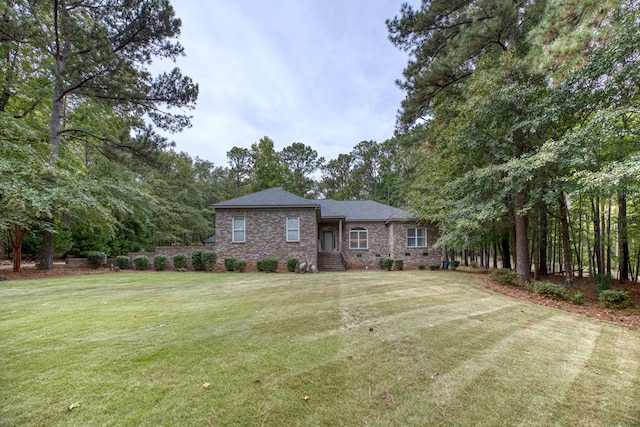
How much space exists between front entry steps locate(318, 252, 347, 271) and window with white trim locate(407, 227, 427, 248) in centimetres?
419

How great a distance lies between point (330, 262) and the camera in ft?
50.7

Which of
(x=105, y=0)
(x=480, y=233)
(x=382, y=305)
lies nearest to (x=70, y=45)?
(x=105, y=0)

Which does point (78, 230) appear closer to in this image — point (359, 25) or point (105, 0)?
point (105, 0)

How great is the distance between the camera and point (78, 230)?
14594 mm

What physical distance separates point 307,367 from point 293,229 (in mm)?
11481

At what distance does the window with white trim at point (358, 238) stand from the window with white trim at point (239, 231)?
6503 millimetres

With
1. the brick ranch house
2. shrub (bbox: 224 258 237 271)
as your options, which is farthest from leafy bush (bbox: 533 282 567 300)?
shrub (bbox: 224 258 237 271)

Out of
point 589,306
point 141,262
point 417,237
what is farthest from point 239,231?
point 589,306

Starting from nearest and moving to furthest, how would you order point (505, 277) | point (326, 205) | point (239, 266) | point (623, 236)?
point (505, 277), point (623, 236), point (239, 266), point (326, 205)

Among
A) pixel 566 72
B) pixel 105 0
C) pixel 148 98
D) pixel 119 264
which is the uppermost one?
pixel 105 0

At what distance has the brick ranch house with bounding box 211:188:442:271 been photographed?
13.9 metres

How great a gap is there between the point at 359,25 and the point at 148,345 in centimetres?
1245

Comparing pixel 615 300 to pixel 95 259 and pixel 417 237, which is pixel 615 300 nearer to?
pixel 417 237

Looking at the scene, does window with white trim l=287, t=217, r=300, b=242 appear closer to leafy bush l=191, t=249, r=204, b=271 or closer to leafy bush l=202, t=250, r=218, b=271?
leafy bush l=202, t=250, r=218, b=271
